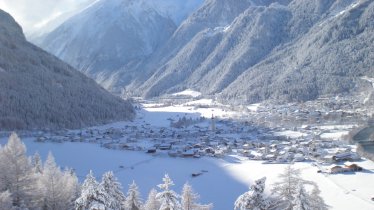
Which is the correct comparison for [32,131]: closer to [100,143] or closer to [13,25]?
[100,143]

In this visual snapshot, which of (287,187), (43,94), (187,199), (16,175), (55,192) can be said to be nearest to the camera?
(287,187)

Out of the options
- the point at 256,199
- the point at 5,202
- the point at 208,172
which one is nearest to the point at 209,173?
the point at 208,172

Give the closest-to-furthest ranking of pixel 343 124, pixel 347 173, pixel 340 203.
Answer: pixel 340 203 → pixel 347 173 → pixel 343 124

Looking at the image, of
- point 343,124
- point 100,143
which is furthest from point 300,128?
point 100,143

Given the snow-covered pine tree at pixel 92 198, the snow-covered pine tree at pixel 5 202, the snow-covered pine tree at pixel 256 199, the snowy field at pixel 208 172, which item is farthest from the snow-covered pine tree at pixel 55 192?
the snow-covered pine tree at pixel 256 199

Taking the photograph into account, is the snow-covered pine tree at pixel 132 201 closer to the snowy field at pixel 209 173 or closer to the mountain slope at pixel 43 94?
the snowy field at pixel 209 173

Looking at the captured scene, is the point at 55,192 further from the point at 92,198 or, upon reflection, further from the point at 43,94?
the point at 43,94

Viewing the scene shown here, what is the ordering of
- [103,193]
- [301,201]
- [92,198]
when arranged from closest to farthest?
[301,201] < [92,198] < [103,193]
